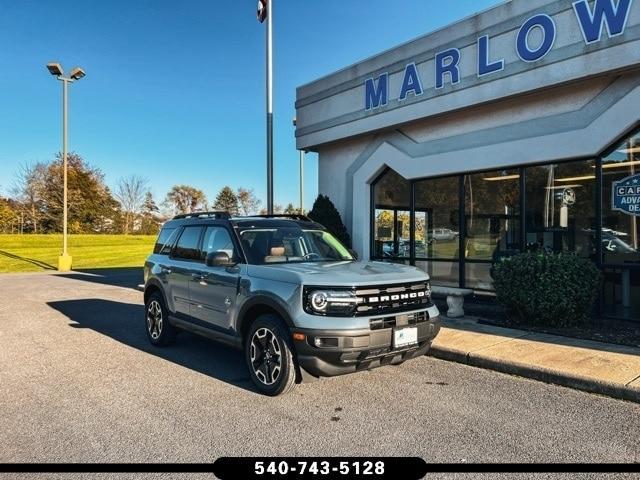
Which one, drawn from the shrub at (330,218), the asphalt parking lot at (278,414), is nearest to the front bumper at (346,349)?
the asphalt parking lot at (278,414)

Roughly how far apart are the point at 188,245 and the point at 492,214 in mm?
6465

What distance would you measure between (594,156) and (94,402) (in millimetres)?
8349

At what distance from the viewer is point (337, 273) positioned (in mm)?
4695

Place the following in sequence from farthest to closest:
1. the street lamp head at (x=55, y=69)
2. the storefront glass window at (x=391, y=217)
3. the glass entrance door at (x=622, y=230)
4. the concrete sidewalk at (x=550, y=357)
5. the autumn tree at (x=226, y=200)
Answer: the autumn tree at (x=226, y=200)
the street lamp head at (x=55, y=69)
the storefront glass window at (x=391, y=217)
the glass entrance door at (x=622, y=230)
the concrete sidewalk at (x=550, y=357)

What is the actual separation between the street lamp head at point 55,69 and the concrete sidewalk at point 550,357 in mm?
20241

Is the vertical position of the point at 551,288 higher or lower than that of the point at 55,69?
lower

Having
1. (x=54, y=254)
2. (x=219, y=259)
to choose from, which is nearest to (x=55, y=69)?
(x=54, y=254)

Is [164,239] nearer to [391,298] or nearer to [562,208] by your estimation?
[391,298]

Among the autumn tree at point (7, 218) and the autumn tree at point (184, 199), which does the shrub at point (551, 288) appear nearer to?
the autumn tree at point (7, 218)

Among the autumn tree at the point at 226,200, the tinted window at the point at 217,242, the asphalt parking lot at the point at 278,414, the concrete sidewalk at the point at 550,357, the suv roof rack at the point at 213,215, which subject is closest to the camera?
the asphalt parking lot at the point at 278,414

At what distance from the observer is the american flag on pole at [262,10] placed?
533 inches

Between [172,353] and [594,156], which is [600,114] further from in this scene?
[172,353]

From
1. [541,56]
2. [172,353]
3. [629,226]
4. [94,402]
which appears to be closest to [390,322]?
[94,402]

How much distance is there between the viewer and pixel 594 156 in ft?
26.3
